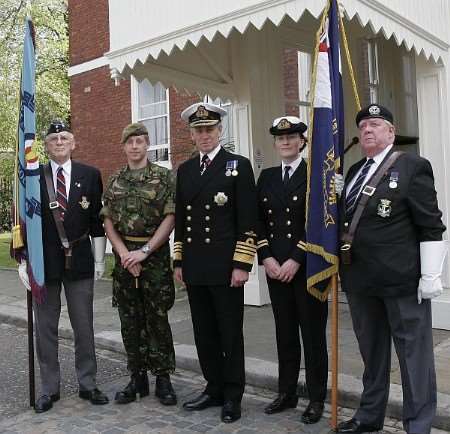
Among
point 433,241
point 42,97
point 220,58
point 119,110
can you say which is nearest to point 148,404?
point 433,241

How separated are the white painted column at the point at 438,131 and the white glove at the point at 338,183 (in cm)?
246

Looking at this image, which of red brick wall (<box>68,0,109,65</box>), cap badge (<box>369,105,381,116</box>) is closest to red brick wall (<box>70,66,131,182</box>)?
red brick wall (<box>68,0,109,65</box>)

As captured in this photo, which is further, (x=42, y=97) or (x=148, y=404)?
(x=42, y=97)

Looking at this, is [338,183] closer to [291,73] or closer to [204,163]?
[204,163]

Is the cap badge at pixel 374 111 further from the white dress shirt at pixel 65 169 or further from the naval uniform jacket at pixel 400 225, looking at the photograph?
the white dress shirt at pixel 65 169

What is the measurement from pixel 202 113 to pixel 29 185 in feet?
4.50

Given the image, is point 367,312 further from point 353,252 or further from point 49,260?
point 49,260

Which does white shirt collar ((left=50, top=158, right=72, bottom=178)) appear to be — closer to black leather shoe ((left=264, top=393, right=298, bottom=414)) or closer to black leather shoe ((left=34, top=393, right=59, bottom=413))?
black leather shoe ((left=34, top=393, right=59, bottom=413))

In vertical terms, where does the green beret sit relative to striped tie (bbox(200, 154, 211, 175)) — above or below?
above

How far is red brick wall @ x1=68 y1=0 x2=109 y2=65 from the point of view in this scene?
1283 centimetres

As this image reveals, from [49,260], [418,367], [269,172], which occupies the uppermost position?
[269,172]

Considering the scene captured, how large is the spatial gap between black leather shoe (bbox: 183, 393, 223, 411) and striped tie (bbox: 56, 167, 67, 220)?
1.65m

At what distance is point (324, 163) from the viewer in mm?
3811

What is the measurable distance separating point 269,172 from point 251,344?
216 cm
